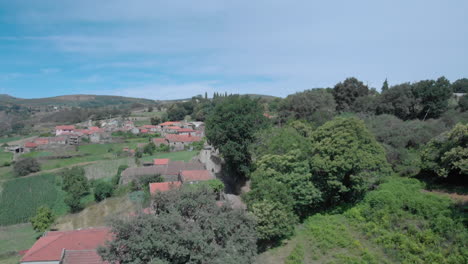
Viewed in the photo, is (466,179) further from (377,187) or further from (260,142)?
(260,142)

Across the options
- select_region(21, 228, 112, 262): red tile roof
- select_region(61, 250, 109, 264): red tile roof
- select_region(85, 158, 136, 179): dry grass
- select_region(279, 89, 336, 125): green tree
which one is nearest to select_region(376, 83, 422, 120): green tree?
select_region(279, 89, 336, 125): green tree

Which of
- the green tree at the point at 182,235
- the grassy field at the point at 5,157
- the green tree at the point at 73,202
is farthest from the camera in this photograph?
the grassy field at the point at 5,157

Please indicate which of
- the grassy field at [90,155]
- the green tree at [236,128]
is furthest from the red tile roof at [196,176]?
the grassy field at [90,155]

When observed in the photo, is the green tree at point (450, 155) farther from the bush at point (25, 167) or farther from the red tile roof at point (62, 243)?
the bush at point (25, 167)

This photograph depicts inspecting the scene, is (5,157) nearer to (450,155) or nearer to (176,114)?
(176,114)

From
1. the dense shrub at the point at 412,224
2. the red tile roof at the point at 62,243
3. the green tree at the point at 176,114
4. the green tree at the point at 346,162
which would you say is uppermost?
the green tree at the point at 176,114

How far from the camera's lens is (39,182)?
136 ft

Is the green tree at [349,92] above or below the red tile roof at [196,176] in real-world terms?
above

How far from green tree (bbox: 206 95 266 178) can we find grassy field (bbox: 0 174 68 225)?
71.5 ft

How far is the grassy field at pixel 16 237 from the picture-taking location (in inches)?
895

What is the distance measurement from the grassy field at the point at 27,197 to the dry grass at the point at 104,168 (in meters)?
4.98

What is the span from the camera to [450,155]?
46.2ft

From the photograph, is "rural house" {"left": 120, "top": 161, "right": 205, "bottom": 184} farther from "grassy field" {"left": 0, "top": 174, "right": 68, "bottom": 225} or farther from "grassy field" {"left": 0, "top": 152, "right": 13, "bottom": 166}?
"grassy field" {"left": 0, "top": 152, "right": 13, "bottom": 166}

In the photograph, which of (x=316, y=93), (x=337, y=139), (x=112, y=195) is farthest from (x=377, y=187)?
(x=112, y=195)
